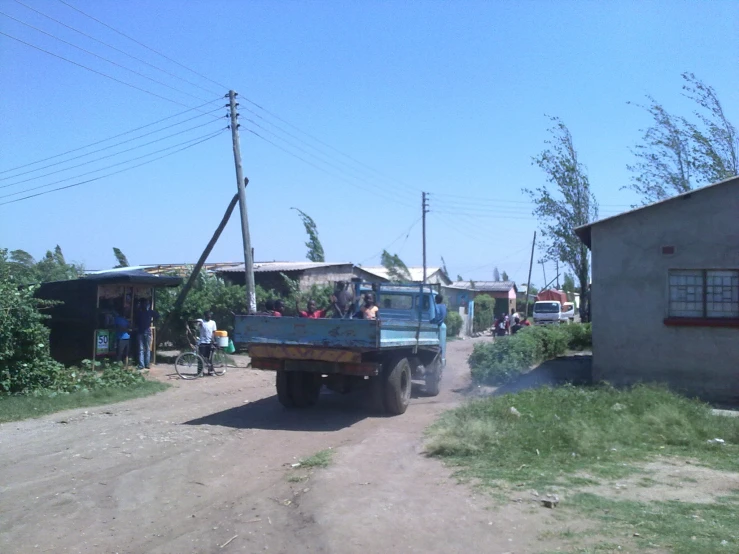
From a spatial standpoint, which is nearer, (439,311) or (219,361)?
(439,311)

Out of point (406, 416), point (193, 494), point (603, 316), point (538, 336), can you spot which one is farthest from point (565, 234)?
point (193, 494)

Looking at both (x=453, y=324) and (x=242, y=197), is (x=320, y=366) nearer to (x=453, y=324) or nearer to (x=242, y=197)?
(x=242, y=197)

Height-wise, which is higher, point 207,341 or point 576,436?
point 207,341

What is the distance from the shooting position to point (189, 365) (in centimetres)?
1750

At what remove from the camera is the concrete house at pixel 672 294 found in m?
13.1

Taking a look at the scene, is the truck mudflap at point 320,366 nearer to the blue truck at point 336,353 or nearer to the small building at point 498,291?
the blue truck at point 336,353

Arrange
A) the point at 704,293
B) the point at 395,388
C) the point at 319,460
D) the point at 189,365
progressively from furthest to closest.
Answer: the point at 189,365
the point at 704,293
the point at 395,388
the point at 319,460

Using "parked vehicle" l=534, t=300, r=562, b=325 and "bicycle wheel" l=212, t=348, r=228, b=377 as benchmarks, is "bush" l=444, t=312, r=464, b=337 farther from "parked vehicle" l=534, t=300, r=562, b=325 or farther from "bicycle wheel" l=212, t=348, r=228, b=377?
"bicycle wheel" l=212, t=348, r=228, b=377

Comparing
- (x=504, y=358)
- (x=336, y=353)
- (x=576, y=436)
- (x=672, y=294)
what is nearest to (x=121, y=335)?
(x=336, y=353)

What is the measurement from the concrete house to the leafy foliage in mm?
32906

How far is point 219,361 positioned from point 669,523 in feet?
48.1

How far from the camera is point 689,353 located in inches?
527

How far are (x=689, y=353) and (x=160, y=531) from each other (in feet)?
34.6

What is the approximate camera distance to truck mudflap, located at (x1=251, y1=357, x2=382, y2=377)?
11195mm
